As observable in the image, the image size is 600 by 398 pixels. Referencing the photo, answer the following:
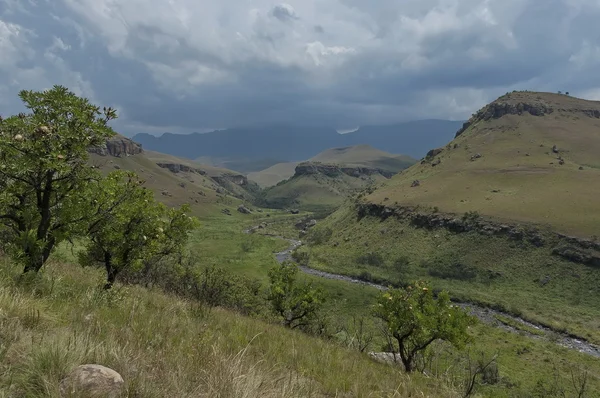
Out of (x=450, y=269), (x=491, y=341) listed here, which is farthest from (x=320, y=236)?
(x=491, y=341)

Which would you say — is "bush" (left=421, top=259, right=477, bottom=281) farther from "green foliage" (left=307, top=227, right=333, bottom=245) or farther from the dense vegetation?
the dense vegetation

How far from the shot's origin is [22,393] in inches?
136

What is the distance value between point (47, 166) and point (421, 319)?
699 inches

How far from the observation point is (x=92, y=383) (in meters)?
3.59

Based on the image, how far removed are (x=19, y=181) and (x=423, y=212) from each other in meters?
112

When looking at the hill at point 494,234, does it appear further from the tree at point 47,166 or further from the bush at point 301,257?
the tree at point 47,166

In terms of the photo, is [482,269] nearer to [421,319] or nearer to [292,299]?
[292,299]

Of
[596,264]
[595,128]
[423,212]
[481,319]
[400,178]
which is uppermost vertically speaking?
[595,128]

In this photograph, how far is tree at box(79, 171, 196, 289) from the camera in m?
10.3

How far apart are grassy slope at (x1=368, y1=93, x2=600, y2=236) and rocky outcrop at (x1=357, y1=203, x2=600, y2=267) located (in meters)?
3.73

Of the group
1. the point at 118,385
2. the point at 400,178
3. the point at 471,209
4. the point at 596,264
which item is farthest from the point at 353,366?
the point at 400,178

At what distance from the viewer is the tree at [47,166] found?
25.5 ft

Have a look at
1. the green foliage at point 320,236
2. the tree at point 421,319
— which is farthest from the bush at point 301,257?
the tree at point 421,319

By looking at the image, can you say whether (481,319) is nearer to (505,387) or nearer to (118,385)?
(505,387)
